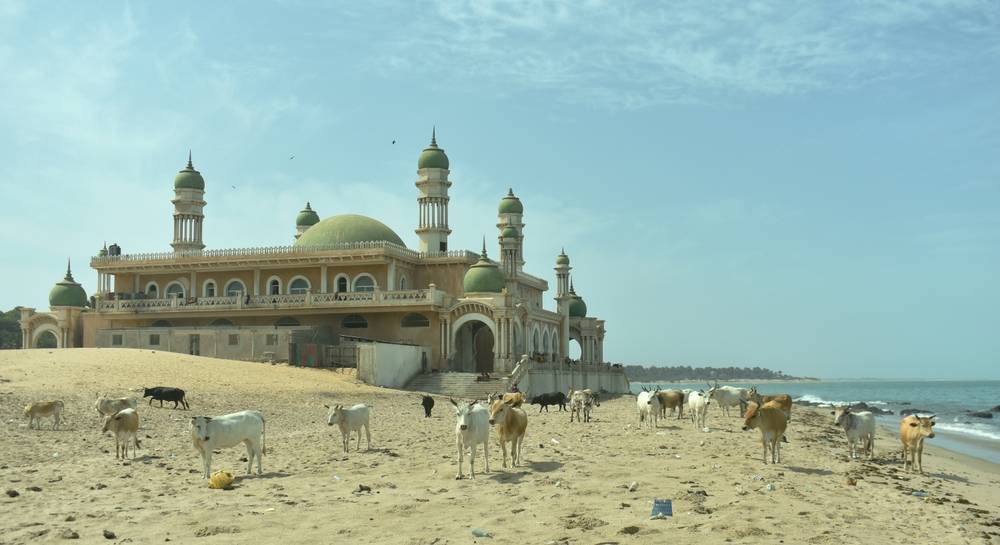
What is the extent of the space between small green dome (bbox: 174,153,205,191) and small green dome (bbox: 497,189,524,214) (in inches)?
780

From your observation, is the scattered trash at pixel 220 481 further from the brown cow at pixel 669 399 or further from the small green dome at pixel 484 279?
the small green dome at pixel 484 279

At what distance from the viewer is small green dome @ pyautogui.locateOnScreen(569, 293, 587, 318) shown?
227ft

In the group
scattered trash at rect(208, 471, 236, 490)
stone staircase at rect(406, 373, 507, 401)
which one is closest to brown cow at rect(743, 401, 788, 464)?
scattered trash at rect(208, 471, 236, 490)

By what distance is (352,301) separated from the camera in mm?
51062

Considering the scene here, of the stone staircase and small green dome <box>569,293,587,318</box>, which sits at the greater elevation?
small green dome <box>569,293,587,318</box>

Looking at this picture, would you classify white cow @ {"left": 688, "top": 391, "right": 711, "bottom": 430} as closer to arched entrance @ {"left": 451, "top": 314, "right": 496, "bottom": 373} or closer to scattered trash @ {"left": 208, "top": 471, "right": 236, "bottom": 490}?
scattered trash @ {"left": 208, "top": 471, "right": 236, "bottom": 490}

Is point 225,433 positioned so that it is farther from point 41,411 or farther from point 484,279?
point 484,279

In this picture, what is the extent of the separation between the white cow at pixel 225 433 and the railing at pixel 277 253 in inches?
1452

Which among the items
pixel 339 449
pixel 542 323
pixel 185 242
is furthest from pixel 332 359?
pixel 339 449

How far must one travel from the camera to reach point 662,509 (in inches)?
464

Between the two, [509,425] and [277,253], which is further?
[277,253]

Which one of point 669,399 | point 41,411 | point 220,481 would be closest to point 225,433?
point 220,481

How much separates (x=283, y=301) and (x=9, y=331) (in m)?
37.5

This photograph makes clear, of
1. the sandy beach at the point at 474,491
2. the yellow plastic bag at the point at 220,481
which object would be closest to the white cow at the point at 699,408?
the sandy beach at the point at 474,491
